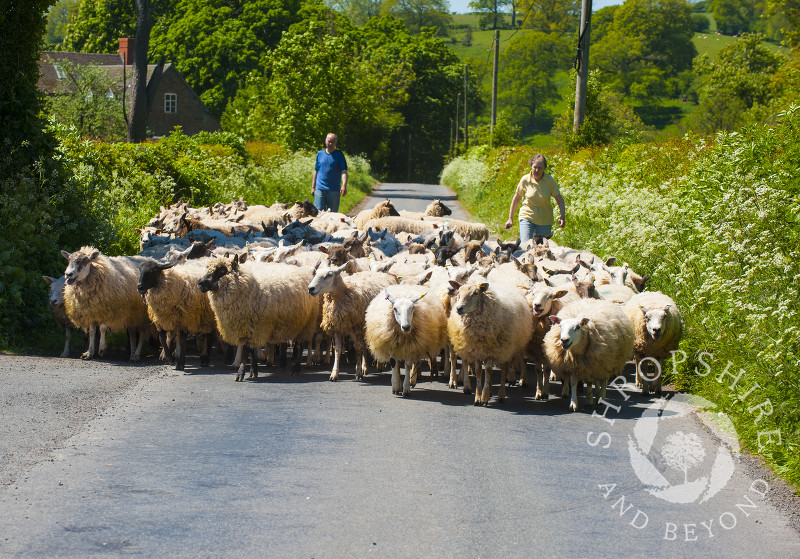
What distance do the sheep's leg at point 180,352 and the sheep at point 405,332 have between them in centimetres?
253

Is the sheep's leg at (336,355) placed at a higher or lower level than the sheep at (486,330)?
lower

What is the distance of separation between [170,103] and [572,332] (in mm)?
64994

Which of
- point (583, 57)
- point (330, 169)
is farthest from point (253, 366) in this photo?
point (583, 57)

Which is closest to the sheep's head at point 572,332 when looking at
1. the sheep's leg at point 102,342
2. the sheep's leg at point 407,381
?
the sheep's leg at point 407,381

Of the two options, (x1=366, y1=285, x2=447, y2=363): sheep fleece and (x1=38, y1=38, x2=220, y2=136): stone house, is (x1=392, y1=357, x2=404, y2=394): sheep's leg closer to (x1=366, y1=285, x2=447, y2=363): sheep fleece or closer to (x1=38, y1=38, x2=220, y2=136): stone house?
(x1=366, y1=285, x2=447, y2=363): sheep fleece

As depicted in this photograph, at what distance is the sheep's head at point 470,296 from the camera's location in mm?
9344

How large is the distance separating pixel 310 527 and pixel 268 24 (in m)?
75.6

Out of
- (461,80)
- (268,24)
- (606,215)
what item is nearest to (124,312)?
(606,215)

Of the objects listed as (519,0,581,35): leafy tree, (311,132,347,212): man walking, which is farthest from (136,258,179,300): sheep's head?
(519,0,581,35): leafy tree

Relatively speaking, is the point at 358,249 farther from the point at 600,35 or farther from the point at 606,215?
the point at 600,35

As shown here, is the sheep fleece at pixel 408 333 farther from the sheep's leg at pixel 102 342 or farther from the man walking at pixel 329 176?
the man walking at pixel 329 176

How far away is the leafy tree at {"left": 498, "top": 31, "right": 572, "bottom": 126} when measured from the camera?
133250mm

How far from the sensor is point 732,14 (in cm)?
17212

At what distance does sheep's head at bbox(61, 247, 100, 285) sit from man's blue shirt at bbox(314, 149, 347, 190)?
8.01 m
